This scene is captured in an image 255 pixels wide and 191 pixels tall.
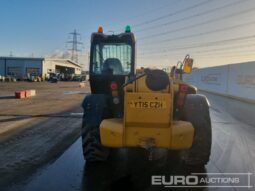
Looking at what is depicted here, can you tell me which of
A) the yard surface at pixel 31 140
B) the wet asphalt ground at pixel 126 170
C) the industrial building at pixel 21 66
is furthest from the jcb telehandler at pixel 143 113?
the industrial building at pixel 21 66

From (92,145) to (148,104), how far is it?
5.80ft

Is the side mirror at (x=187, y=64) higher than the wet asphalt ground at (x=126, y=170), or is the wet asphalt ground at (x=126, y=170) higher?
the side mirror at (x=187, y=64)

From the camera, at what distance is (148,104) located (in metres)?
5.46

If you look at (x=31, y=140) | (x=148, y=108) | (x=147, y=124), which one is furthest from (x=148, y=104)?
(x=31, y=140)

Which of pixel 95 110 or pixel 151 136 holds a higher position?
pixel 95 110

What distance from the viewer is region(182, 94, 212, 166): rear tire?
21.1 feet

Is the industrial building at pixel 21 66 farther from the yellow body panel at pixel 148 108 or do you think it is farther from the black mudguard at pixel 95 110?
the yellow body panel at pixel 148 108

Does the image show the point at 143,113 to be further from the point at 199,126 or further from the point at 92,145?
the point at 92,145

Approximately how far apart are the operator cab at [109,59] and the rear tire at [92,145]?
2056 millimetres

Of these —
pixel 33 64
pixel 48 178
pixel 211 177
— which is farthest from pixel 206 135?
pixel 33 64

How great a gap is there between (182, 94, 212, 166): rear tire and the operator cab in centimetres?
248

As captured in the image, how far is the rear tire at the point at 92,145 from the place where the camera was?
21.8 feet

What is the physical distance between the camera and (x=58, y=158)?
23.9 ft

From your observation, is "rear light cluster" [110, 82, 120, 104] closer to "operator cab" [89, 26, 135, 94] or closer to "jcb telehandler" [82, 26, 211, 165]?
"jcb telehandler" [82, 26, 211, 165]
